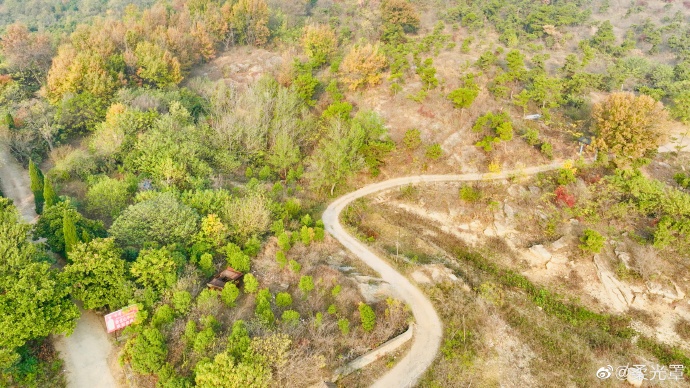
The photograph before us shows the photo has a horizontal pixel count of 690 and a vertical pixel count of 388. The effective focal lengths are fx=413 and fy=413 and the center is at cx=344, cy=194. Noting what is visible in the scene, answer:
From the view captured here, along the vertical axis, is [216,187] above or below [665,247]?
above

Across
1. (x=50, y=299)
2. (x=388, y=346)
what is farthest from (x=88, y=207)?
(x=388, y=346)

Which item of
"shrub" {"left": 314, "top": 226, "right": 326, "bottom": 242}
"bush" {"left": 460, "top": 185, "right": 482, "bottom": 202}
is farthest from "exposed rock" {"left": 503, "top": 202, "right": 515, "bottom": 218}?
"shrub" {"left": 314, "top": 226, "right": 326, "bottom": 242}

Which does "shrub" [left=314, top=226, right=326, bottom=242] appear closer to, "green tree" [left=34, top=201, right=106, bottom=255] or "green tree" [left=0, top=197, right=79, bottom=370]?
"green tree" [left=34, top=201, right=106, bottom=255]

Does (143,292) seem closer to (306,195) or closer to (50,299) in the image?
(50,299)

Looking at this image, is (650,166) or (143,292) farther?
(650,166)

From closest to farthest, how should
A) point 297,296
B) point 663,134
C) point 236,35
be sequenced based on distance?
point 297,296
point 663,134
point 236,35

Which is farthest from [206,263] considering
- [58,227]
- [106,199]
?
[106,199]
